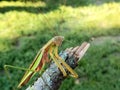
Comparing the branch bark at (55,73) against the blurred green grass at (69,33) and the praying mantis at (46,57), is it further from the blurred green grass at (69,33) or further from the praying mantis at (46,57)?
the blurred green grass at (69,33)

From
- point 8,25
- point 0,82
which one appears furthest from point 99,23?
point 0,82

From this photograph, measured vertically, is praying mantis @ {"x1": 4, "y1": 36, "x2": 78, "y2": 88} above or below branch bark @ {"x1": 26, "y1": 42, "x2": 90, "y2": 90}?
above

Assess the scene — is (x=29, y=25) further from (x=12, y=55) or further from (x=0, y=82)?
(x=0, y=82)

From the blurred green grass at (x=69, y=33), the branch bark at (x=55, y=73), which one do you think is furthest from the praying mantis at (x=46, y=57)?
the blurred green grass at (x=69, y=33)

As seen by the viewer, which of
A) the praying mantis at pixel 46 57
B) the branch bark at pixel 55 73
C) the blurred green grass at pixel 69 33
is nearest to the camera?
the praying mantis at pixel 46 57

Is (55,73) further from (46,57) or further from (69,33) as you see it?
(69,33)

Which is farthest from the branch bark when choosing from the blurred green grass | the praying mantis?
the blurred green grass

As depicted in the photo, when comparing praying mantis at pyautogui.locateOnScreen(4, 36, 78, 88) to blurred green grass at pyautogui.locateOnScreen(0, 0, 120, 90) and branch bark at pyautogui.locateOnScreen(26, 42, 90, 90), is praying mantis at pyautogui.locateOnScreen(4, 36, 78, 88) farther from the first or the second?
blurred green grass at pyautogui.locateOnScreen(0, 0, 120, 90)

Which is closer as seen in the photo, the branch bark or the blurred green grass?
the branch bark
